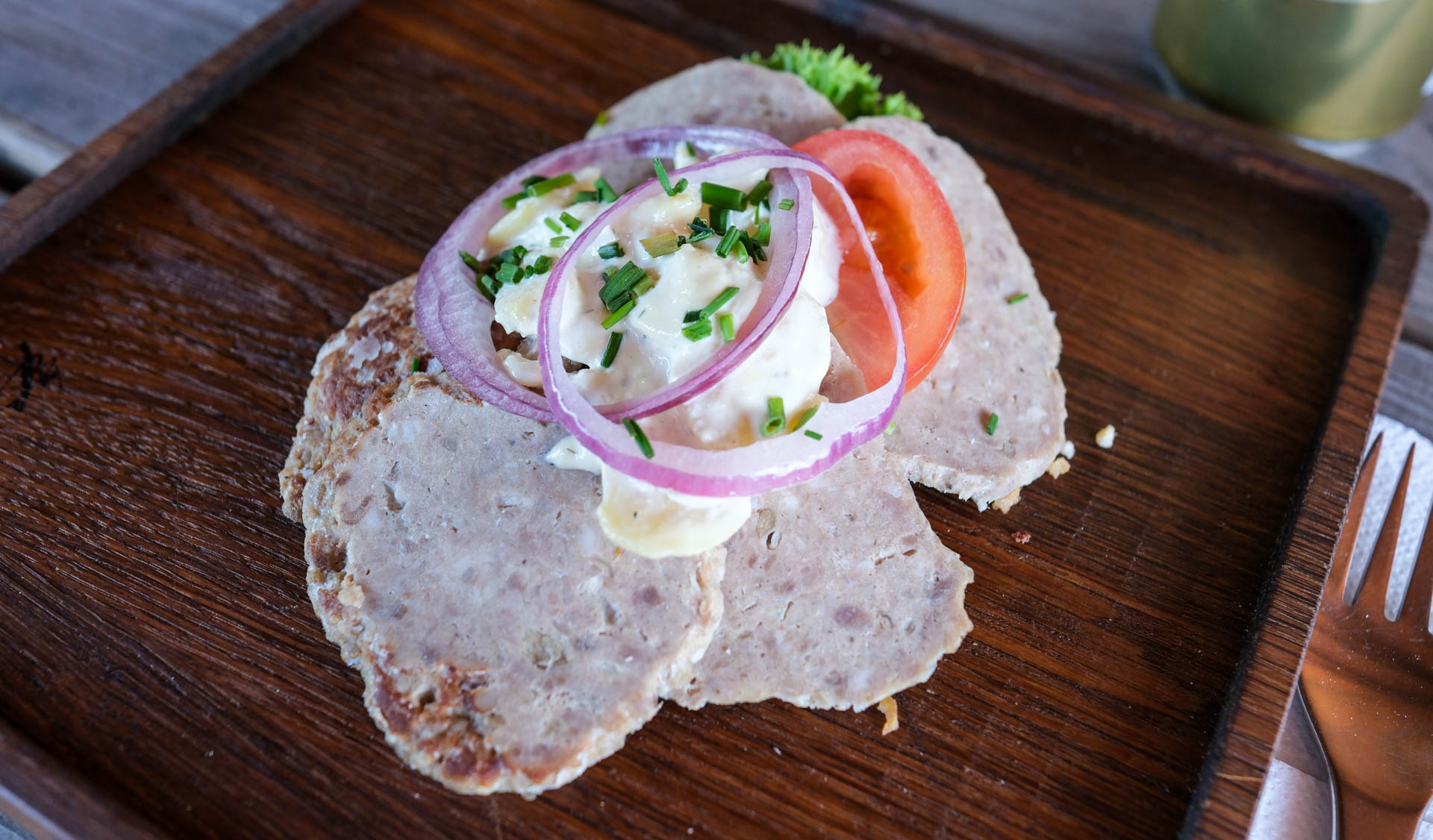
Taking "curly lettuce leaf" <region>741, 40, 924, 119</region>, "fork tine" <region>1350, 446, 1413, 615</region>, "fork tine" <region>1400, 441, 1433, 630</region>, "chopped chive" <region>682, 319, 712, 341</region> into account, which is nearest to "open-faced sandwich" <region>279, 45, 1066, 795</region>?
"chopped chive" <region>682, 319, 712, 341</region>

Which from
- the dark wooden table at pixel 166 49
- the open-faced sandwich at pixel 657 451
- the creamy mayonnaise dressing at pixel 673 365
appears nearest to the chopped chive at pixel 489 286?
the open-faced sandwich at pixel 657 451

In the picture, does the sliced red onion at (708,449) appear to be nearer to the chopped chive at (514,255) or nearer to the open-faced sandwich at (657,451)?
the open-faced sandwich at (657,451)

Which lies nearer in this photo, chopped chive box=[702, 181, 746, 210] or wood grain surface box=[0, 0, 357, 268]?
chopped chive box=[702, 181, 746, 210]

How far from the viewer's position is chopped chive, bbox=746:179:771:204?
3.02 m

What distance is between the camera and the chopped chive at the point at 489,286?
310 cm

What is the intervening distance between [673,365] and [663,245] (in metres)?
0.38

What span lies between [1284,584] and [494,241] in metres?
2.80

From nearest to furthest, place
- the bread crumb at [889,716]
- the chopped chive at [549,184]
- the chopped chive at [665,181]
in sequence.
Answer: the bread crumb at [889,716] < the chopped chive at [665,181] < the chopped chive at [549,184]

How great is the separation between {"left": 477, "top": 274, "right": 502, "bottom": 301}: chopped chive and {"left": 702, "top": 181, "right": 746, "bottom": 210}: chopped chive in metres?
0.73

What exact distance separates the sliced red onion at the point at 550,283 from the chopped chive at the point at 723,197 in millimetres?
111

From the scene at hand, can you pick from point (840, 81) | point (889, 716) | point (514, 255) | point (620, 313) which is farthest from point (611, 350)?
point (840, 81)

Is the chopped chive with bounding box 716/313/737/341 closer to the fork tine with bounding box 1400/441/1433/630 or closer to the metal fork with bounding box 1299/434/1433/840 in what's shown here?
the metal fork with bounding box 1299/434/1433/840

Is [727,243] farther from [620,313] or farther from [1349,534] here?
[1349,534]

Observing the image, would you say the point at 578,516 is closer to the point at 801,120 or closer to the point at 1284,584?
the point at 801,120
